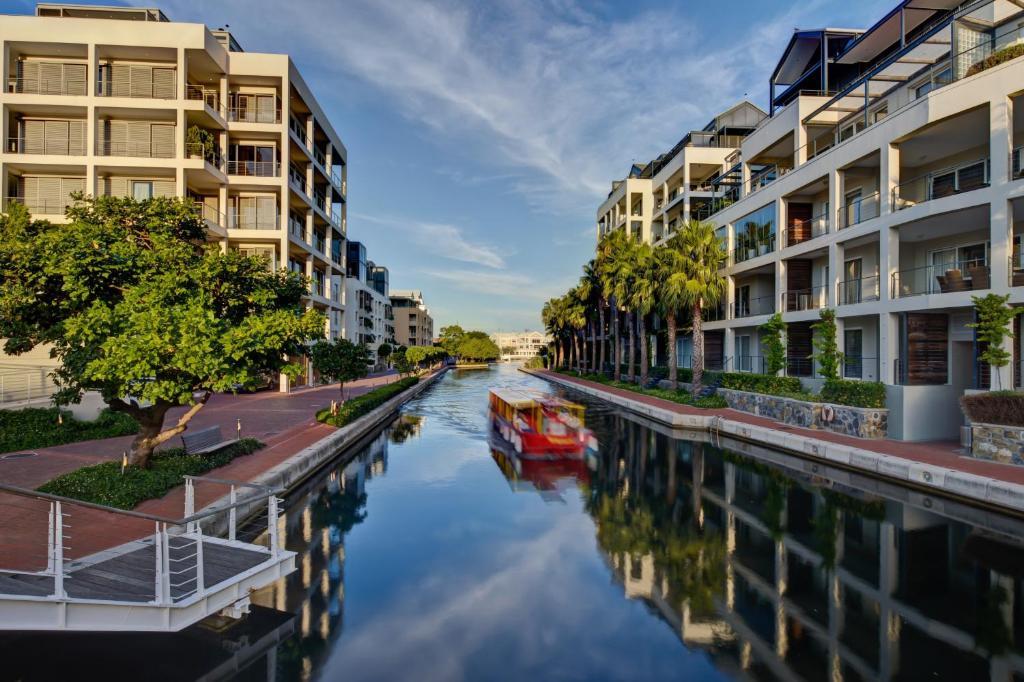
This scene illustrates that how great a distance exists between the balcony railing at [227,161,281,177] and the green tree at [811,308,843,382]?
33544mm

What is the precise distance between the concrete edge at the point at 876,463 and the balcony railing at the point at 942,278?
7.22 m

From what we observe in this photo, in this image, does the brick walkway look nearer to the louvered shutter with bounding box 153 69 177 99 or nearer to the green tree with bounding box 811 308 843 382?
the green tree with bounding box 811 308 843 382

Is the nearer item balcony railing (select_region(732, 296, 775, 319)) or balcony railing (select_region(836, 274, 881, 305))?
balcony railing (select_region(836, 274, 881, 305))

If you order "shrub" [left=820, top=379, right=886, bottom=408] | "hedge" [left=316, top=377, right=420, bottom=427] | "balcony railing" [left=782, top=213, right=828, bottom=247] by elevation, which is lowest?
"hedge" [left=316, top=377, right=420, bottom=427]

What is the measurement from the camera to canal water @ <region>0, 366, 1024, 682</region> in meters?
6.00

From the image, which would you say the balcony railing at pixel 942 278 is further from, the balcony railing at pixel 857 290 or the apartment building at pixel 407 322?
the apartment building at pixel 407 322

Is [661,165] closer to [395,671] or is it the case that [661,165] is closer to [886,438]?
[886,438]

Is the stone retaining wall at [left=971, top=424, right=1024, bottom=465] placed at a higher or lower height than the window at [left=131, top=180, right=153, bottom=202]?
lower

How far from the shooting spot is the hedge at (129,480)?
928cm

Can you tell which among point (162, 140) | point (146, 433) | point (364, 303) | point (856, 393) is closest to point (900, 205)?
point (856, 393)

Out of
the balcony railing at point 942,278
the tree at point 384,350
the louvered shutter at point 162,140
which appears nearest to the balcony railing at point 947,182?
the balcony railing at point 942,278

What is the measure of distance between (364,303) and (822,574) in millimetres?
64310

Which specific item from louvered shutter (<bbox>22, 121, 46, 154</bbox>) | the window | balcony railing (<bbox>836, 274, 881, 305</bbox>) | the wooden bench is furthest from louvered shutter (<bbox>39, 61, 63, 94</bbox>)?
balcony railing (<bbox>836, 274, 881, 305</bbox>)

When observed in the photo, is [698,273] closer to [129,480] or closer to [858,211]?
[858,211]
